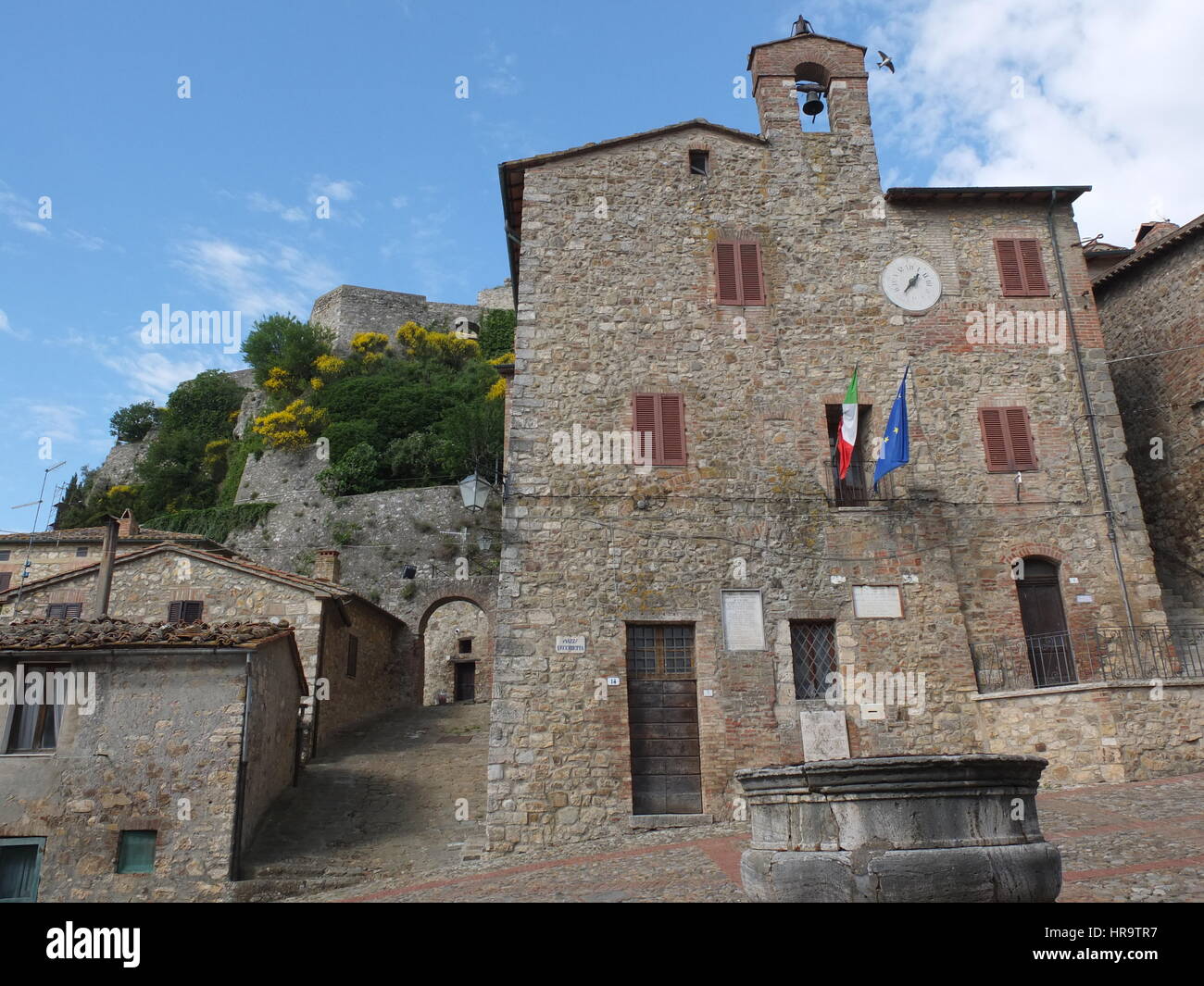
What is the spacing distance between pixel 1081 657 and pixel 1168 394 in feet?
22.7

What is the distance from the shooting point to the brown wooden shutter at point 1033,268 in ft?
50.9

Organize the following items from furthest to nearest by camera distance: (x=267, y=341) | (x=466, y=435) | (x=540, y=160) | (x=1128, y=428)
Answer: (x=267, y=341) < (x=466, y=435) < (x=1128, y=428) < (x=540, y=160)

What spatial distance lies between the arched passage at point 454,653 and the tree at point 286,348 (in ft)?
57.4

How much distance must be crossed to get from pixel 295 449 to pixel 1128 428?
2848 centimetres

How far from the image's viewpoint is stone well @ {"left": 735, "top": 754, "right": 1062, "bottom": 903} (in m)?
4.51

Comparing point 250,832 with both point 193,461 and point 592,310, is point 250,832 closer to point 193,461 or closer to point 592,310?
point 592,310

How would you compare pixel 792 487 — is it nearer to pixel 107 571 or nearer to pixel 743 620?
pixel 743 620

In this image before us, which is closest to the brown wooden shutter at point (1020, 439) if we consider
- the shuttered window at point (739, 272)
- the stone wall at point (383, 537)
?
the shuttered window at point (739, 272)

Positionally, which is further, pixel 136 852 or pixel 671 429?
pixel 671 429

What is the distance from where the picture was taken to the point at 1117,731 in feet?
37.0

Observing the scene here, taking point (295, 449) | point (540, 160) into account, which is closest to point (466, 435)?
point (295, 449)

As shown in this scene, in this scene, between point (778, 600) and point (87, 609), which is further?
point (87, 609)

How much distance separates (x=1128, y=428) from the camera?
59.8 feet

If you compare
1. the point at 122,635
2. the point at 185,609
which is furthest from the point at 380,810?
the point at 185,609
